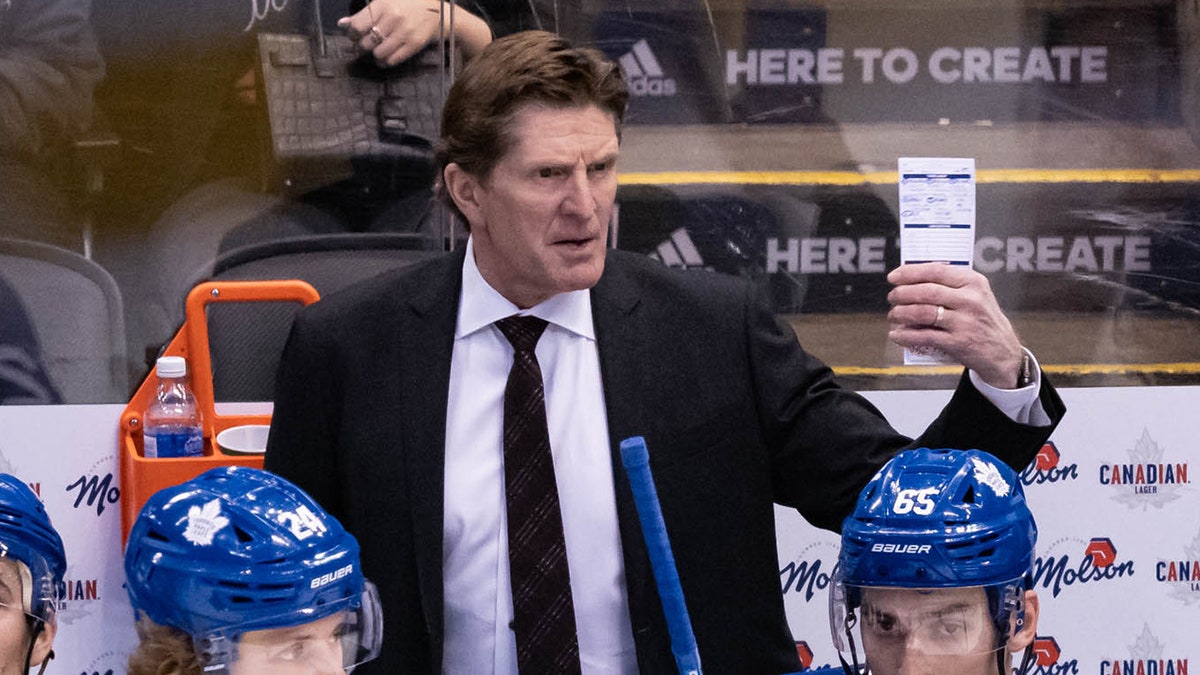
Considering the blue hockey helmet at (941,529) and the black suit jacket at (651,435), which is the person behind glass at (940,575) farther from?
the black suit jacket at (651,435)

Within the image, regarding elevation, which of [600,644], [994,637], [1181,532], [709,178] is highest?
[709,178]

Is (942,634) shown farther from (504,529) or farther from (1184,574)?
(1184,574)

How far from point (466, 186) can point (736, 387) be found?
22.2 inches

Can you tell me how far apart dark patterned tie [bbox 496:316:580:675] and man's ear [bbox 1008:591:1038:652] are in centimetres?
72

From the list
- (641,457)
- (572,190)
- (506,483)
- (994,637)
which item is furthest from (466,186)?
(994,637)

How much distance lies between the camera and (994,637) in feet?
8.10

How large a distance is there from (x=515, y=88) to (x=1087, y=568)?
215 centimetres

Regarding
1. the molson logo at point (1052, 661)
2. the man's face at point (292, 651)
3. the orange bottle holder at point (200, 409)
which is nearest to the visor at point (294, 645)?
the man's face at point (292, 651)

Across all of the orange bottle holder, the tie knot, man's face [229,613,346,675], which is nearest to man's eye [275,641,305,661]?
man's face [229,613,346,675]

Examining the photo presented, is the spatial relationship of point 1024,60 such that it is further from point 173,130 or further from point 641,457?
point 641,457

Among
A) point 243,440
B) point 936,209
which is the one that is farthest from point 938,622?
point 243,440

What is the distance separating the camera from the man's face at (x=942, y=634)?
2455mm

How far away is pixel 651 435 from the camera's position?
9.78 ft

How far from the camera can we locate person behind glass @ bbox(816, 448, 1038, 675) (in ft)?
7.95
